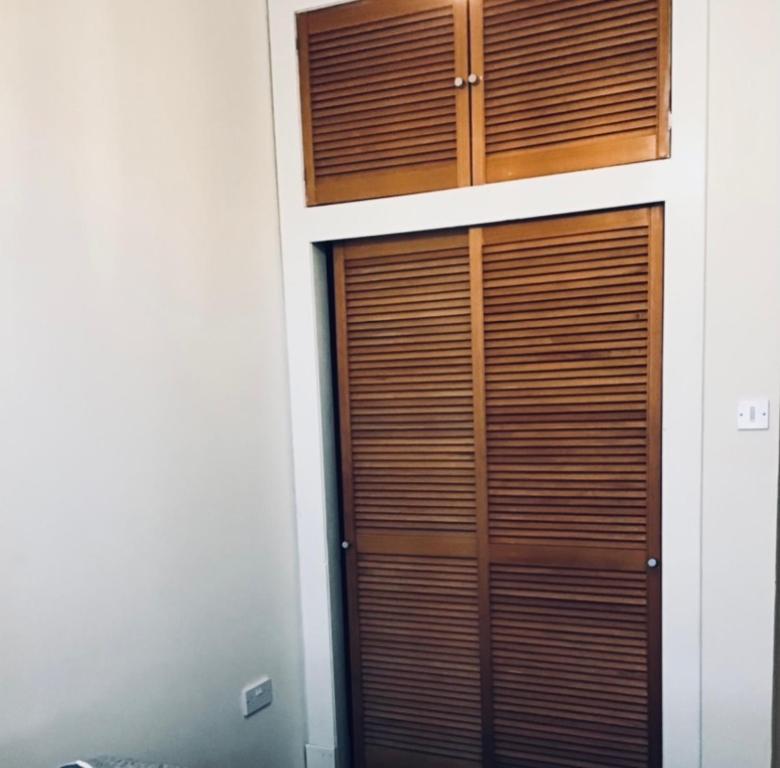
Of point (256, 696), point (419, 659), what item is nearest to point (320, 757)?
point (256, 696)

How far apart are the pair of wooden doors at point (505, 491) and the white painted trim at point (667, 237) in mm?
45

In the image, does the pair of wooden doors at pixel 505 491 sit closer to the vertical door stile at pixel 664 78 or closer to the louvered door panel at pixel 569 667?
the louvered door panel at pixel 569 667

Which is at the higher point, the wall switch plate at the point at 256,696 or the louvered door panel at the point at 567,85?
the louvered door panel at the point at 567,85

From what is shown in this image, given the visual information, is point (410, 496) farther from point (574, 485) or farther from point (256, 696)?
point (256, 696)

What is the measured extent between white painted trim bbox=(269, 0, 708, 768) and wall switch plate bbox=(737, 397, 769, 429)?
9cm

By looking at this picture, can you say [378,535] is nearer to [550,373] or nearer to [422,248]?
[550,373]

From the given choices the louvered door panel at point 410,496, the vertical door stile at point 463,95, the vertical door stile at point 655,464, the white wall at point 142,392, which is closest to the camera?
the white wall at point 142,392

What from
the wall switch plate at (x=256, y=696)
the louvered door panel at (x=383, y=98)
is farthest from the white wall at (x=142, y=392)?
A: the louvered door panel at (x=383, y=98)

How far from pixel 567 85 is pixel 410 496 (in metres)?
1.23

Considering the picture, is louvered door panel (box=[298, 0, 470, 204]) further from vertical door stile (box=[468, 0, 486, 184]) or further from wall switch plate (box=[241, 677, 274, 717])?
wall switch plate (box=[241, 677, 274, 717])

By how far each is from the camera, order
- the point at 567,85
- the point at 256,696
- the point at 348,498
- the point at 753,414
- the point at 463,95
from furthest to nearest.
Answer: the point at 348,498, the point at 256,696, the point at 463,95, the point at 567,85, the point at 753,414

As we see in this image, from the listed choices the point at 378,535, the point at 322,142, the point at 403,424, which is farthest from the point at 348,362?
the point at 322,142

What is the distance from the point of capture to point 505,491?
181cm

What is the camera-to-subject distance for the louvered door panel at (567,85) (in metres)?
1.56
